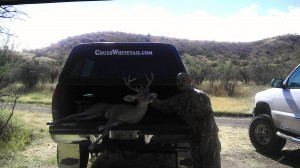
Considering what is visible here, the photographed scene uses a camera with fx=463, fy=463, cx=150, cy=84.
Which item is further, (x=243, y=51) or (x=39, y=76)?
(x=243, y=51)

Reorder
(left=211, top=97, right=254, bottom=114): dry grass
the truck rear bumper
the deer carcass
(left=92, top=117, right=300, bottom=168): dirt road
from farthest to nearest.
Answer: (left=211, top=97, right=254, bottom=114): dry grass
(left=92, top=117, right=300, bottom=168): dirt road
the deer carcass
the truck rear bumper

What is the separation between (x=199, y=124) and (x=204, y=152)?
37 centimetres

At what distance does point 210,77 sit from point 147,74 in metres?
27.1

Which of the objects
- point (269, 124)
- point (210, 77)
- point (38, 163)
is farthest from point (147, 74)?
point (210, 77)

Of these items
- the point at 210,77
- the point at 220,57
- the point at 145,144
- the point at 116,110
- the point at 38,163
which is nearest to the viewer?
the point at 145,144

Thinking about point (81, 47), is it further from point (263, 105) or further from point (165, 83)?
point (263, 105)

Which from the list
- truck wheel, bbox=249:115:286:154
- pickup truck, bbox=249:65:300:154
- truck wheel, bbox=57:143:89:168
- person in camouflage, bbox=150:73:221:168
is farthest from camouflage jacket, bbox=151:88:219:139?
truck wheel, bbox=249:115:286:154

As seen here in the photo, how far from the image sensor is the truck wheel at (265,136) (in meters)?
9.72

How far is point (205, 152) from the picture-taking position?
612 centimetres

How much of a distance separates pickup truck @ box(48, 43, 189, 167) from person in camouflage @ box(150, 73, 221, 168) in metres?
0.18

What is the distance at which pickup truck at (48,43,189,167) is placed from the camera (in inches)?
246

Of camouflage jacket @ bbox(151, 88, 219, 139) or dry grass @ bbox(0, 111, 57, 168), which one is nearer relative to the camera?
camouflage jacket @ bbox(151, 88, 219, 139)

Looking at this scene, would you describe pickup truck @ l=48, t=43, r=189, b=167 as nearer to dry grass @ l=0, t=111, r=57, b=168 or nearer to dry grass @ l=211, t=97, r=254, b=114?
dry grass @ l=0, t=111, r=57, b=168

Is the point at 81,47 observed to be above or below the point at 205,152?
above
